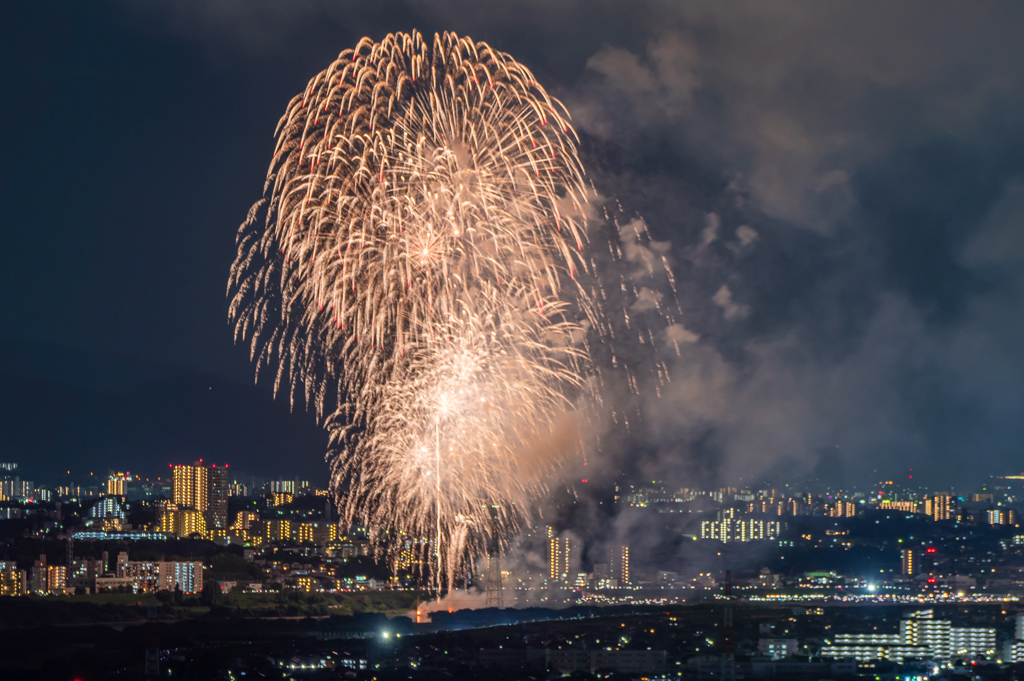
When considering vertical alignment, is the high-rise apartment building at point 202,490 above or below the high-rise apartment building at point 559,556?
above

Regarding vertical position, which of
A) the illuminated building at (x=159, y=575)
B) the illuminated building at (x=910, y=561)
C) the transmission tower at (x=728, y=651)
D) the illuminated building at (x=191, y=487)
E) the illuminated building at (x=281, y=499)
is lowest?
the illuminated building at (x=910, y=561)

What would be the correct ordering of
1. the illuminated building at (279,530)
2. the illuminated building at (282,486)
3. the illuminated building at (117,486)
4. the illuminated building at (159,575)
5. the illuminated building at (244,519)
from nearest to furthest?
the illuminated building at (159,575)
the illuminated building at (279,530)
the illuminated building at (244,519)
the illuminated building at (117,486)
the illuminated building at (282,486)

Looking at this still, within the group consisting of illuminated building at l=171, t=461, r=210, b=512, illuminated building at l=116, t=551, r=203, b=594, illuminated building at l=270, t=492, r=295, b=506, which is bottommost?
illuminated building at l=116, t=551, r=203, b=594

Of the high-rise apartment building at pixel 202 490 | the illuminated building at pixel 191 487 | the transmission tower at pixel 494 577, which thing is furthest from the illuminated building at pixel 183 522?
the transmission tower at pixel 494 577


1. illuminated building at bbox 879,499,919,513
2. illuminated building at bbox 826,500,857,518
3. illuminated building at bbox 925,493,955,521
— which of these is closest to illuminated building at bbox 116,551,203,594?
illuminated building at bbox 826,500,857,518

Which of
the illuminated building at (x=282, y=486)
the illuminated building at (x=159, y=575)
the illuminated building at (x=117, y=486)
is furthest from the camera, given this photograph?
the illuminated building at (x=282, y=486)

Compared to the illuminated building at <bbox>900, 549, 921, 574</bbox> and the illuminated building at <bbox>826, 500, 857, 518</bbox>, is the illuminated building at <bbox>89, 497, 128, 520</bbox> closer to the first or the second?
the illuminated building at <bbox>826, 500, 857, 518</bbox>

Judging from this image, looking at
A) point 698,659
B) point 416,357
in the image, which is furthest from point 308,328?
point 698,659

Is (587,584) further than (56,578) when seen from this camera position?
Yes

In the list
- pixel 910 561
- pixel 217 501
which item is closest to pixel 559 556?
pixel 910 561

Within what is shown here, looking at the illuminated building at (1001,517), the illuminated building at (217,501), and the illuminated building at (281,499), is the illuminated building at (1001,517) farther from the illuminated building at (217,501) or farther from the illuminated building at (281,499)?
the illuminated building at (217,501)

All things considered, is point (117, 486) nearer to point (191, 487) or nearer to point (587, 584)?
point (191, 487)

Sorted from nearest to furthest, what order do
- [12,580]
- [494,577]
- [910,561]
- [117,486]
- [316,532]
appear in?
[12,580], [494,577], [316,532], [910,561], [117,486]
